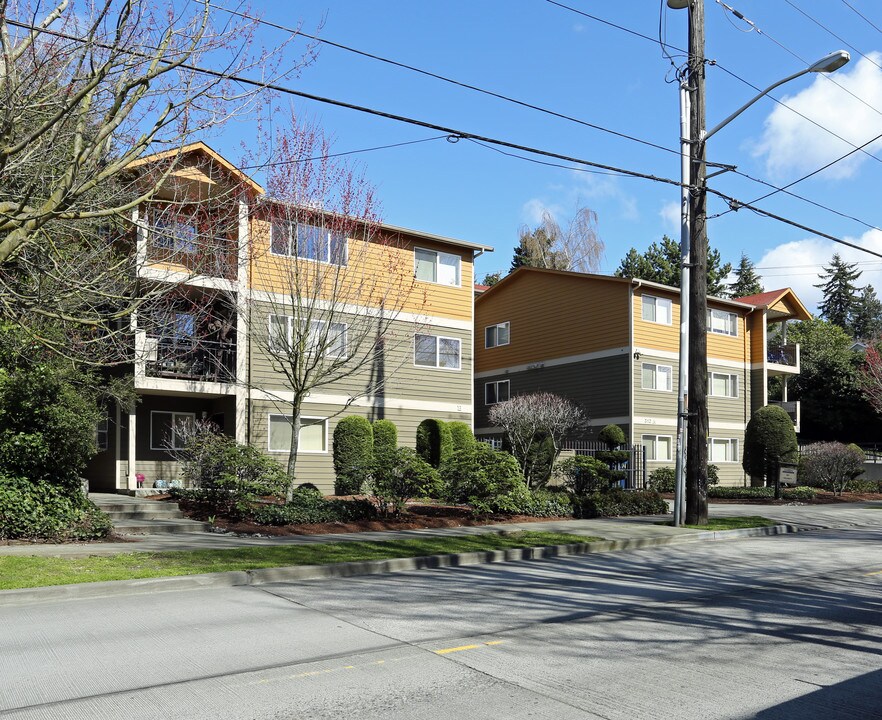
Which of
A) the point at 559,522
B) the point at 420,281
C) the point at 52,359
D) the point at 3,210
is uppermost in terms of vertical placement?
the point at 420,281

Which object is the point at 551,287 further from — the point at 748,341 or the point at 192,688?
the point at 192,688

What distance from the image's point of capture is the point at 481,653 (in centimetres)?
704

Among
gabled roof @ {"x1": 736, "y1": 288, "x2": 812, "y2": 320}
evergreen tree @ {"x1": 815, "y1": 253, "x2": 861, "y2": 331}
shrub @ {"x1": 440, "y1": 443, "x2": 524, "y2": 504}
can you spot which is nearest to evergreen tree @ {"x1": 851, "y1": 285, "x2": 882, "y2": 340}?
evergreen tree @ {"x1": 815, "y1": 253, "x2": 861, "y2": 331}

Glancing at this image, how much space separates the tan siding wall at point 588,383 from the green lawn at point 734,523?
44.8 feet

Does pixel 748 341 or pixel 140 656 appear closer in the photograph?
pixel 140 656

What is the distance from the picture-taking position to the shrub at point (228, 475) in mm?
17422

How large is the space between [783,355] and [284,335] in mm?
31532

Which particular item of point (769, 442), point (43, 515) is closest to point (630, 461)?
point (769, 442)

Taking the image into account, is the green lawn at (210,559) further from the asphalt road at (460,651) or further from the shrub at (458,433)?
the shrub at (458,433)

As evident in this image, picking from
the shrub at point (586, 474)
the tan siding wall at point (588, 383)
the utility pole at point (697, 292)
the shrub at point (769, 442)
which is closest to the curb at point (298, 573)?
the utility pole at point (697, 292)

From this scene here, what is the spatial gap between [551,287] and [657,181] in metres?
20.6

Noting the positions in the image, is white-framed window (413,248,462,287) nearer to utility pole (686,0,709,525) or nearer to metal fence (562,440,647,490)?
metal fence (562,440,647,490)

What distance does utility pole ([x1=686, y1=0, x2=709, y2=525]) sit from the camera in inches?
731

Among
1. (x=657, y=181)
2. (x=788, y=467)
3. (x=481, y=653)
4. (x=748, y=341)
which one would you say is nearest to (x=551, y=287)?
(x=748, y=341)
